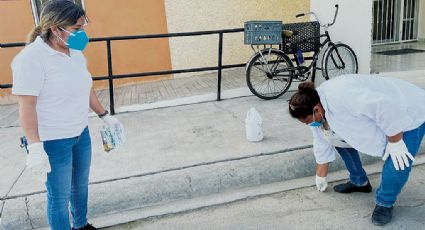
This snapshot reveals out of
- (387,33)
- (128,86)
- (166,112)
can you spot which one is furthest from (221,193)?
(387,33)

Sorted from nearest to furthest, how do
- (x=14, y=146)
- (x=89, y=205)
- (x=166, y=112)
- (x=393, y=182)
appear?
(x=393, y=182), (x=89, y=205), (x=14, y=146), (x=166, y=112)

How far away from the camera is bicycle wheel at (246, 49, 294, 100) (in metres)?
5.32

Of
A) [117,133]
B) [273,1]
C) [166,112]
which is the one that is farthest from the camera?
[273,1]

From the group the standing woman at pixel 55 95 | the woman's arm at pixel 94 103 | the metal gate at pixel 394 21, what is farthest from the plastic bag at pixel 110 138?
the metal gate at pixel 394 21

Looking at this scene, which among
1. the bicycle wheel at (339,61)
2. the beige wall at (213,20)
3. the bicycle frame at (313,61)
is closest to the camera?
the bicycle frame at (313,61)

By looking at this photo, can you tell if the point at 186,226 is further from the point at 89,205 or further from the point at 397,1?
the point at 397,1

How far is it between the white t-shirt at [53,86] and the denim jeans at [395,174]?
6.70 feet

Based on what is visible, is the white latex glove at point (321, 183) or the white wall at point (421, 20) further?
the white wall at point (421, 20)

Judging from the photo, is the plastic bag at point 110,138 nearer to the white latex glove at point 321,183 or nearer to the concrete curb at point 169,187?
the concrete curb at point 169,187

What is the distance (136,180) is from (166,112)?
2.04 meters

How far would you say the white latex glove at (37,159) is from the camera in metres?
2.05

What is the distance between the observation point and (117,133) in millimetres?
2805

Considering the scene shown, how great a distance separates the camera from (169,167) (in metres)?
3.41

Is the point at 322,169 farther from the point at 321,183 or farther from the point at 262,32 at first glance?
the point at 262,32
